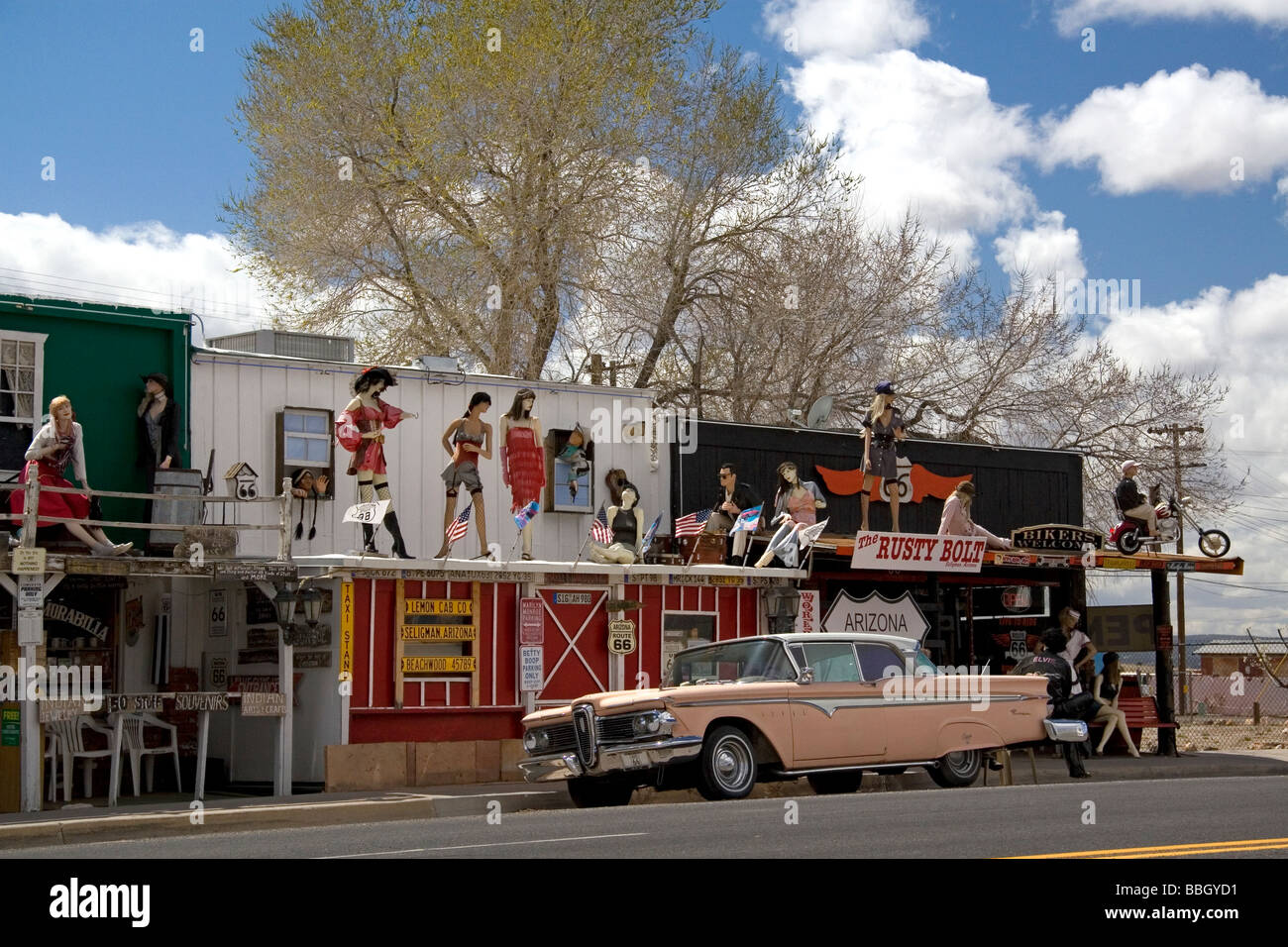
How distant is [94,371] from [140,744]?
14.4ft

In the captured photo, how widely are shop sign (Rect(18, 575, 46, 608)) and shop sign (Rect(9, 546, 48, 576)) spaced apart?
18 centimetres

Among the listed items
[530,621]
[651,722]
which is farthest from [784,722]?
[530,621]

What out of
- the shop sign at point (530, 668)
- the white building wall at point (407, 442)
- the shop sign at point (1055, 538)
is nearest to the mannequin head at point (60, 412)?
the white building wall at point (407, 442)

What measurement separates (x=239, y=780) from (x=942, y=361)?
1865 centimetres

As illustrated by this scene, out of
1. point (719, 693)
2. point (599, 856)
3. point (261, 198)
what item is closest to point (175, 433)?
point (719, 693)

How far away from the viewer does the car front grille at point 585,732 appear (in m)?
15.3

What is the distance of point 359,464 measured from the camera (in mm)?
19250

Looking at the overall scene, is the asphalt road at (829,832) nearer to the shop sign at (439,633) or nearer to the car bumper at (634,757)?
the car bumper at (634,757)

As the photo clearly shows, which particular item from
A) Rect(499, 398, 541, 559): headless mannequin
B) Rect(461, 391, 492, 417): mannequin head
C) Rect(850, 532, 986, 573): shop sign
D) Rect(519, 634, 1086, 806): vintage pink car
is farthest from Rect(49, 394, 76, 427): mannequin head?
Rect(850, 532, 986, 573): shop sign

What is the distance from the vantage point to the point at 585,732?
15.4 metres

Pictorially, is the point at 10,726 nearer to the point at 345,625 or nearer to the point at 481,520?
the point at 345,625

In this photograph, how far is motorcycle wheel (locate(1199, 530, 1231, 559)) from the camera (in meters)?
24.8

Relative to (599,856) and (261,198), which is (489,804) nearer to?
(599,856)

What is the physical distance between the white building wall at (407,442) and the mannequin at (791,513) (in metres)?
2.13
